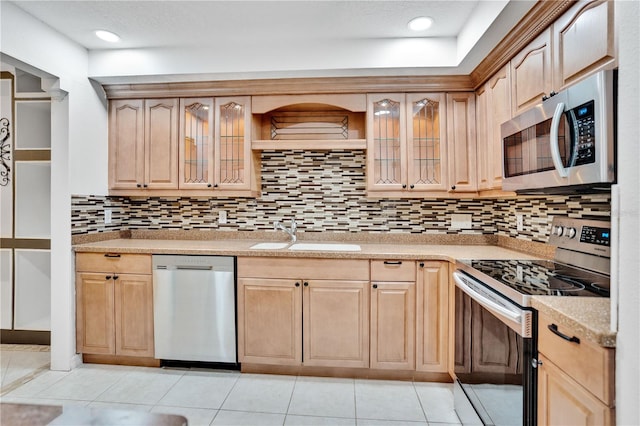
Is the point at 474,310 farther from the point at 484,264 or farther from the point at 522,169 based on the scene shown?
the point at 522,169

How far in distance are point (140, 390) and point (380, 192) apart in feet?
7.20

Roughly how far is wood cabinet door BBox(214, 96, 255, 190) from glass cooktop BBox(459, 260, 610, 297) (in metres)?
1.79

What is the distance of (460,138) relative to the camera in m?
2.61

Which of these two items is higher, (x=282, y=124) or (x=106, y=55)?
(x=106, y=55)

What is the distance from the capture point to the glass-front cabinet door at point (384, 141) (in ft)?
8.70

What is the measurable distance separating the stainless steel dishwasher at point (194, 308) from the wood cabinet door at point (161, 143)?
0.72m

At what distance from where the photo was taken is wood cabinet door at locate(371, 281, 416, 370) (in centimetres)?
231

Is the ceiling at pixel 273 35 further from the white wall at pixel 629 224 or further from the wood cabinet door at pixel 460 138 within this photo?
the white wall at pixel 629 224

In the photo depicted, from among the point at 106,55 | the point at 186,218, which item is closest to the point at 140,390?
the point at 186,218

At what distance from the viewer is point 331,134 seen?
2916 millimetres

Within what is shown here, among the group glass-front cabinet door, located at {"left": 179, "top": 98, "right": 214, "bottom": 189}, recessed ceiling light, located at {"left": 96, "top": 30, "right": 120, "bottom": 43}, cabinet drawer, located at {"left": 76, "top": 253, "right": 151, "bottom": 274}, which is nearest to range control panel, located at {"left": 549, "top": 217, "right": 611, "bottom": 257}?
glass-front cabinet door, located at {"left": 179, "top": 98, "right": 214, "bottom": 189}

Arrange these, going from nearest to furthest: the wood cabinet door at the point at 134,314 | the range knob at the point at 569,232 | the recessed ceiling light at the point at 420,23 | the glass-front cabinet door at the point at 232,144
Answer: the range knob at the point at 569,232, the recessed ceiling light at the point at 420,23, the wood cabinet door at the point at 134,314, the glass-front cabinet door at the point at 232,144

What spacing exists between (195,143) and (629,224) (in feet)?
9.04

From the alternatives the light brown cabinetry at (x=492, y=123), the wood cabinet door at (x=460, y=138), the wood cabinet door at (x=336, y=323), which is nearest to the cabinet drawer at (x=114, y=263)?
the wood cabinet door at (x=336, y=323)
